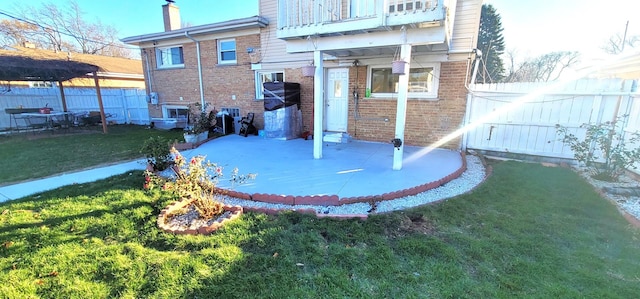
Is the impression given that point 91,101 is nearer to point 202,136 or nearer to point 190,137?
point 202,136

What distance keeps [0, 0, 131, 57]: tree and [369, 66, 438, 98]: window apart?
17513 millimetres

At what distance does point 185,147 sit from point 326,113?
4.11m

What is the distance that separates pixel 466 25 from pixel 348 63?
2.97 metres

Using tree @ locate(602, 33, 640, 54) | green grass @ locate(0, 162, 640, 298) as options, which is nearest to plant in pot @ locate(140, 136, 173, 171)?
green grass @ locate(0, 162, 640, 298)

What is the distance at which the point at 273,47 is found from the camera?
8.88 metres

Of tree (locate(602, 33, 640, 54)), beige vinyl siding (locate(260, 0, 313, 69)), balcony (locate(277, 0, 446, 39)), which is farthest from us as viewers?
tree (locate(602, 33, 640, 54))

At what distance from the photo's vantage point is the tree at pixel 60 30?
1681 centimetres

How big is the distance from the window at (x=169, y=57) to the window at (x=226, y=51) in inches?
81.5

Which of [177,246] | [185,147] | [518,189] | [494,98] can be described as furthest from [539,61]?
[177,246]

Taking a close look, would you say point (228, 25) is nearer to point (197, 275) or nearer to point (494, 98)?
point (494, 98)

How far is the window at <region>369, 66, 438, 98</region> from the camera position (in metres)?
6.93

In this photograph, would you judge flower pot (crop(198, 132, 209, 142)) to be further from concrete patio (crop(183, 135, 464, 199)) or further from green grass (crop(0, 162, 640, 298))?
green grass (crop(0, 162, 640, 298))

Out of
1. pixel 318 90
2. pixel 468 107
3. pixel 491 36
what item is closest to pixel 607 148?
pixel 468 107

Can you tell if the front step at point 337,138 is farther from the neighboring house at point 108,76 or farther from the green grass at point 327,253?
the neighboring house at point 108,76
